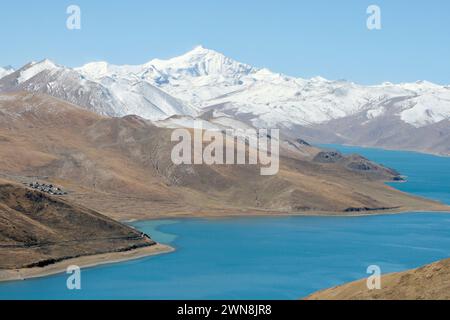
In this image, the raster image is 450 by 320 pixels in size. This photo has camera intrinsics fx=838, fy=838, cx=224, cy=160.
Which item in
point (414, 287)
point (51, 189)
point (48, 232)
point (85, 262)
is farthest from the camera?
point (51, 189)

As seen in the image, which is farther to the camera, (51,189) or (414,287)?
(51,189)

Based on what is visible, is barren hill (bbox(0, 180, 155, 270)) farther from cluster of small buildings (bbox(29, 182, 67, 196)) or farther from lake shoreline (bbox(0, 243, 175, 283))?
cluster of small buildings (bbox(29, 182, 67, 196))

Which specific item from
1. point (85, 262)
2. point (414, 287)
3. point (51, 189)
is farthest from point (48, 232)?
point (414, 287)

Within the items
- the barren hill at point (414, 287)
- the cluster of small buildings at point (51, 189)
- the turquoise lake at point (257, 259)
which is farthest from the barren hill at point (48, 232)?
the barren hill at point (414, 287)

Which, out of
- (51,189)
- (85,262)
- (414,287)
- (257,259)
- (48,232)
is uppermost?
(51,189)

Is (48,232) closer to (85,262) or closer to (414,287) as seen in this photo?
(85,262)

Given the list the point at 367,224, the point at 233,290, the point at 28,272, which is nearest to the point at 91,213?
the point at 28,272

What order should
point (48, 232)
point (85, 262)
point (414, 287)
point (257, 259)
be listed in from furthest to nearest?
point (257, 259) < point (48, 232) < point (85, 262) < point (414, 287)
